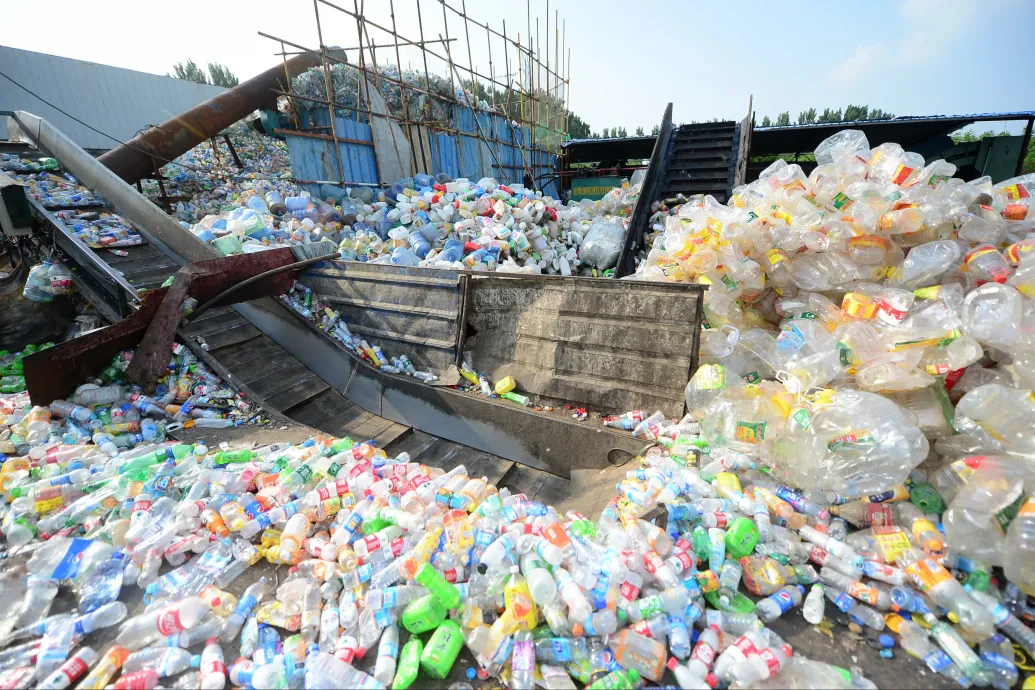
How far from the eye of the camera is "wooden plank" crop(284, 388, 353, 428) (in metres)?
4.15

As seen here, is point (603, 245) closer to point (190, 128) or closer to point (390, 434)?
point (390, 434)

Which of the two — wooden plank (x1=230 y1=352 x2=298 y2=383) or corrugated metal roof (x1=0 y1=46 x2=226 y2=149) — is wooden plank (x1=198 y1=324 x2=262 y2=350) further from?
corrugated metal roof (x1=0 y1=46 x2=226 y2=149)

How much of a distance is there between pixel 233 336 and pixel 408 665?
3950 millimetres

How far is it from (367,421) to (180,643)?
2.66 m

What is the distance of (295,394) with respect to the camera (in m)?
4.30

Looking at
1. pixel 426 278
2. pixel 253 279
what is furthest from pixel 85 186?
pixel 426 278

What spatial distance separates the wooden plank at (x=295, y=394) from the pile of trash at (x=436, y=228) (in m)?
1.72

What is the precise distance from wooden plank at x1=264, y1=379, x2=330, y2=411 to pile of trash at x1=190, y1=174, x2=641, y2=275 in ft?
5.63

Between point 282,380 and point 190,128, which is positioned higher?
point 190,128

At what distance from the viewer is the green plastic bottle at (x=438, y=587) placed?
6.09ft

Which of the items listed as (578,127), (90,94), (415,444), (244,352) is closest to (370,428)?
(415,444)

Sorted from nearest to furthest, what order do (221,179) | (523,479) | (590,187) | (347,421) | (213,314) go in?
(523,479) → (347,421) → (213,314) → (221,179) → (590,187)

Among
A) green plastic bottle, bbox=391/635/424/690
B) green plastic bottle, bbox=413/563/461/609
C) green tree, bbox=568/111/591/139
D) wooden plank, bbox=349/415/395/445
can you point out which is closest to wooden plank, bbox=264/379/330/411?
wooden plank, bbox=349/415/395/445

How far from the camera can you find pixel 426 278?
→ 4.54m
